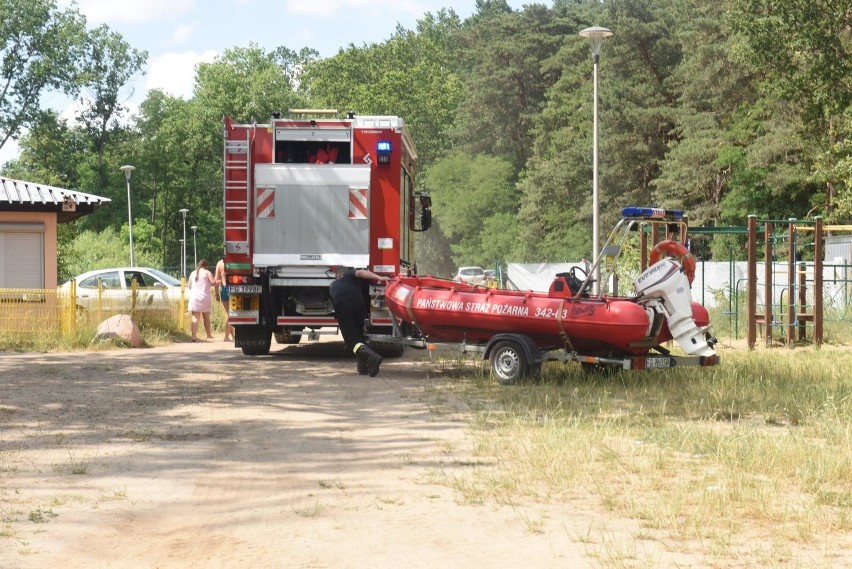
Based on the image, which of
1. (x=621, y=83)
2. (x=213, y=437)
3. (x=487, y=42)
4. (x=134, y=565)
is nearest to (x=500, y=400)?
(x=213, y=437)

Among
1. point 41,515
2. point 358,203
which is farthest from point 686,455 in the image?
point 358,203

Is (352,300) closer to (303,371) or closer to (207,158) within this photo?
(303,371)

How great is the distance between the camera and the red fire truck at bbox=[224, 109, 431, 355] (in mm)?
18250

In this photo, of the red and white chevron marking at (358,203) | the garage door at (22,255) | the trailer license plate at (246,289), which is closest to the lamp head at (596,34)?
the red and white chevron marking at (358,203)

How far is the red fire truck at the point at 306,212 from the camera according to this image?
1825 cm

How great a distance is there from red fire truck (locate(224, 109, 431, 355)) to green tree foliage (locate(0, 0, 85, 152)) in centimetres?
5876

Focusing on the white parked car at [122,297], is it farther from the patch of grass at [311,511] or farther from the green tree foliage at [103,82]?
the green tree foliage at [103,82]

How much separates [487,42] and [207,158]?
2324 cm

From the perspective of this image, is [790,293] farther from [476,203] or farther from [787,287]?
[476,203]

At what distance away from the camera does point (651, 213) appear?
47.4 ft

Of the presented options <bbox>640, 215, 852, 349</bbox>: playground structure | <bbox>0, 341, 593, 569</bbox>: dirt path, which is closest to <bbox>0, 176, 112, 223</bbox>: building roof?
<bbox>0, 341, 593, 569</bbox>: dirt path

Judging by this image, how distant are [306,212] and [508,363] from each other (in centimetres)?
521

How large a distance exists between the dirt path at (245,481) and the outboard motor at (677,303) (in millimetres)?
3100

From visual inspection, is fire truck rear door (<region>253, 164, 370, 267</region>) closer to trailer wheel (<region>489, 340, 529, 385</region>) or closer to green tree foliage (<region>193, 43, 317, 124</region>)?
trailer wheel (<region>489, 340, 529, 385</region>)
